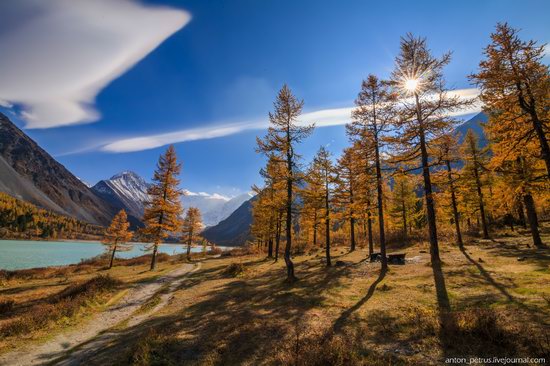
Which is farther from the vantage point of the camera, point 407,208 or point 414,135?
point 407,208

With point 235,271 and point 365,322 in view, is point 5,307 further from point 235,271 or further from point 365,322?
point 365,322

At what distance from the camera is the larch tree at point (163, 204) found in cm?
3216

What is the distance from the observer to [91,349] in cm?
978

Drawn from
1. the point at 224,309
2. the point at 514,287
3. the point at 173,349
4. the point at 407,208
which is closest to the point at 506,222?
the point at 407,208

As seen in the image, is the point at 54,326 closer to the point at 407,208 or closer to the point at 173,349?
the point at 173,349

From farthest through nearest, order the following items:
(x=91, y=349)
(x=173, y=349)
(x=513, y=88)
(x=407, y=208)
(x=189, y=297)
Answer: (x=407, y=208) → (x=189, y=297) → (x=513, y=88) → (x=91, y=349) → (x=173, y=349)

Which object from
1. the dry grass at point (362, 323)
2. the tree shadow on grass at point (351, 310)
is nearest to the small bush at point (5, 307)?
the dry grass at point (362, 323)

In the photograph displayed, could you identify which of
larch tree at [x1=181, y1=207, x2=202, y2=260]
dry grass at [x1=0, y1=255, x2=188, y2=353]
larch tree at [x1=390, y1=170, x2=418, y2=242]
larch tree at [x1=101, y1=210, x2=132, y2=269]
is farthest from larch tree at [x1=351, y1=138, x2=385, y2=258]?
larch tree at [x1=181, y1=207, x2=202, y2=260]

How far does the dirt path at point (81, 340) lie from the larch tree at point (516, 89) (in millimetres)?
20391

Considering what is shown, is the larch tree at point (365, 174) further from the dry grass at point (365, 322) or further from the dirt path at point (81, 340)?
the dirt path at point (81, 340)

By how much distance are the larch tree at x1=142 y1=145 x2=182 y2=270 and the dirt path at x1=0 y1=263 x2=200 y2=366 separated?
14.9 meters

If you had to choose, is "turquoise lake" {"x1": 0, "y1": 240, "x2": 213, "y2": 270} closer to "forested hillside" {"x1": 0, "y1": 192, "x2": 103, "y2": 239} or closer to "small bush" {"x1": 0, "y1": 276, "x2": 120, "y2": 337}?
"small bush" {"x1": 0, "y1": 276, "x2": 120, "y2": 337}

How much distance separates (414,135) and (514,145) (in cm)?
462

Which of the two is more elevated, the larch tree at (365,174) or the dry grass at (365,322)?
the larch tree at (365,174)
